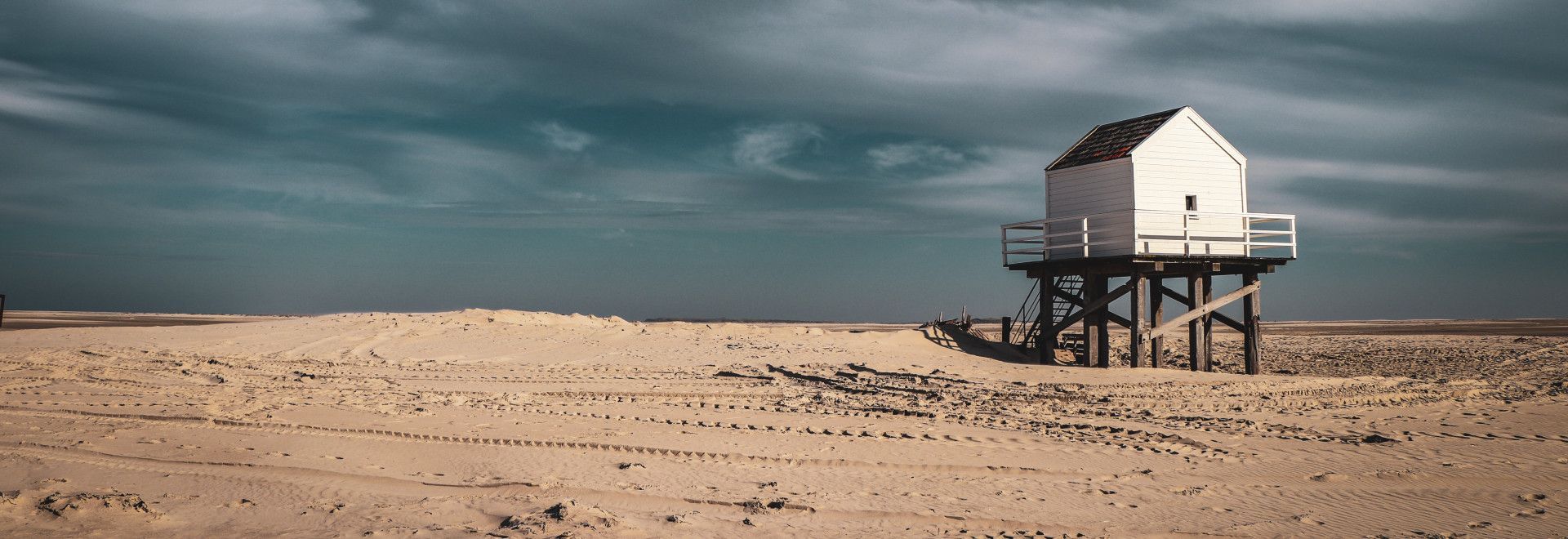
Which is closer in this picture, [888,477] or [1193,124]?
[888,477]

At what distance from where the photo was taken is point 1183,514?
7.18m

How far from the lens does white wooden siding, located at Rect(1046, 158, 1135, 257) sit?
20.9 meters

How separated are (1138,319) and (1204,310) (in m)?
2.12

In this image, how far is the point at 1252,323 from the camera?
73.1ft

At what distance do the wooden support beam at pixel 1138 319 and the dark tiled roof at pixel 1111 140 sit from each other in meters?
2.80

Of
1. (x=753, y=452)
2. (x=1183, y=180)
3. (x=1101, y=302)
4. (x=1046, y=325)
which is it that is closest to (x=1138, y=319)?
(x=1101, y=302)

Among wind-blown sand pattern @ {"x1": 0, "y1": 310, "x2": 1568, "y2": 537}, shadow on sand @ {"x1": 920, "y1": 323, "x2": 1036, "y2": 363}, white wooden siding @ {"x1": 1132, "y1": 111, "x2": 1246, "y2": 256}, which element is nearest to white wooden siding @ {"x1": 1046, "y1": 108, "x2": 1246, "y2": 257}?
white wooden siding @ {"x1": 1132, "y1": 111, "x2": 1246, "y2": 256}

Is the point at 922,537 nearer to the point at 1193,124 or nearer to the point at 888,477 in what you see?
the point at 888,477

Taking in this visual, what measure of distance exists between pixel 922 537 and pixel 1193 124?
708 inches

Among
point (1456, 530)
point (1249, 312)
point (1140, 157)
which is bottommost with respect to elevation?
point (1456, 530)

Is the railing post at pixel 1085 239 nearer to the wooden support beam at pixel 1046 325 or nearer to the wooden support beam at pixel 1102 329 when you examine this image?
the wooden support beam at pixel 1102 329

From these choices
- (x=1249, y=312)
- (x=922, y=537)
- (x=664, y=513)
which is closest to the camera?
(x=922, y=537)

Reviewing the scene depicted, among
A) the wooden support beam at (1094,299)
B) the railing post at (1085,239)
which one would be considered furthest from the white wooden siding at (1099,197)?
the wooden support beam at (1094,299)

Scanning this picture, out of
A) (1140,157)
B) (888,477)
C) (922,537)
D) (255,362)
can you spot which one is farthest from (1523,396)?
(255,362)
